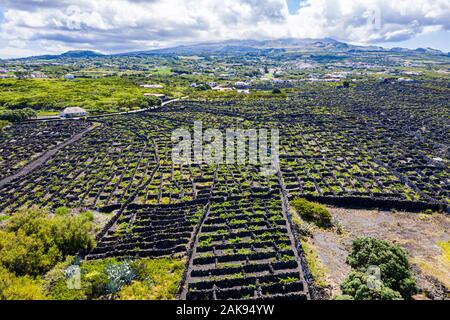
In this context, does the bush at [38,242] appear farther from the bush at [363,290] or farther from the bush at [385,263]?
the bush at [385,263]

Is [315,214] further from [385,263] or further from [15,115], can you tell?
[15,115]

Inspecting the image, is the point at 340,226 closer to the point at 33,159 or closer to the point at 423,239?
the point at 423,239

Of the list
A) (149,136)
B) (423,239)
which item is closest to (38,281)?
(423,239)

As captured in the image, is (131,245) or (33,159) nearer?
(131,245)

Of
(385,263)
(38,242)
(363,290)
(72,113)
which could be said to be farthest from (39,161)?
(385,263)

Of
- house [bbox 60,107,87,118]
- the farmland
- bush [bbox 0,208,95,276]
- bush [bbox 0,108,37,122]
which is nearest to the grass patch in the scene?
the farmland

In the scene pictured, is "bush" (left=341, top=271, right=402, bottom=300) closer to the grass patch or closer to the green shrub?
the grass patch
